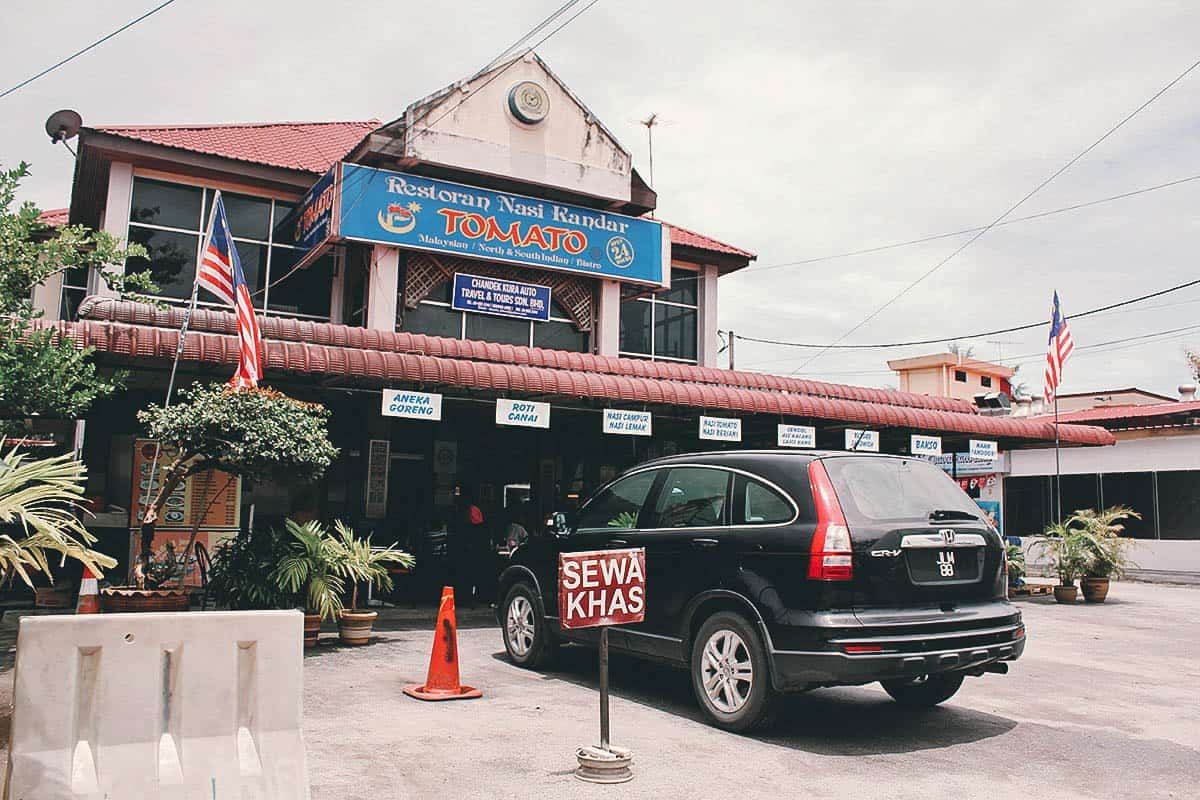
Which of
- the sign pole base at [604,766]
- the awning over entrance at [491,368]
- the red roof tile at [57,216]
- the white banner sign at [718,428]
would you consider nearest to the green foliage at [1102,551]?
the awning over entrance at [491,368]

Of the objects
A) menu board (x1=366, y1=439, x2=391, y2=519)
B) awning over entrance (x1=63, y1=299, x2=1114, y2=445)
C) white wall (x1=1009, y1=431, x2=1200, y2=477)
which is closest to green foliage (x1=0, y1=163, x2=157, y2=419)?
awning over entrance (x1=63, y1=299, x2=1114, y2=445)

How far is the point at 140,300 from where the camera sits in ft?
38.5

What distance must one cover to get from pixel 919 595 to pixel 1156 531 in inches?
869

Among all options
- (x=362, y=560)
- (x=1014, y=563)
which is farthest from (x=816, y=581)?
(x=1014, y=563)

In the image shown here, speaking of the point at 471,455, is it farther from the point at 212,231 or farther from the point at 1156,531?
the point at 1156,531

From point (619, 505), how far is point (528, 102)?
1120 centimetres

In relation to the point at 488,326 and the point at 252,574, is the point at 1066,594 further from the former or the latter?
the point at 252,574

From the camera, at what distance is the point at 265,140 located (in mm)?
18141

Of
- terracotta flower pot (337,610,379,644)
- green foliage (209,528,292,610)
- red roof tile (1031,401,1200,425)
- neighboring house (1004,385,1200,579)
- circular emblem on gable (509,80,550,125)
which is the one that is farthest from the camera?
red roof tile (1031,401,1200,425)

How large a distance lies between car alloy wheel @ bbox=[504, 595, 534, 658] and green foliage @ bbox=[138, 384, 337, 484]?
2408 millimetres

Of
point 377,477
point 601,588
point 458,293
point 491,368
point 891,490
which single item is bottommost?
point 601,588

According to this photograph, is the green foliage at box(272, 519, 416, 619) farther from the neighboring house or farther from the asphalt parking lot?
the neighboring house

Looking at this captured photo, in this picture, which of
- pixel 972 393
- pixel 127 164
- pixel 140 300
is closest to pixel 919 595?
pixel 140 300

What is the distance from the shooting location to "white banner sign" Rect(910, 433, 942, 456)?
17422 mm
